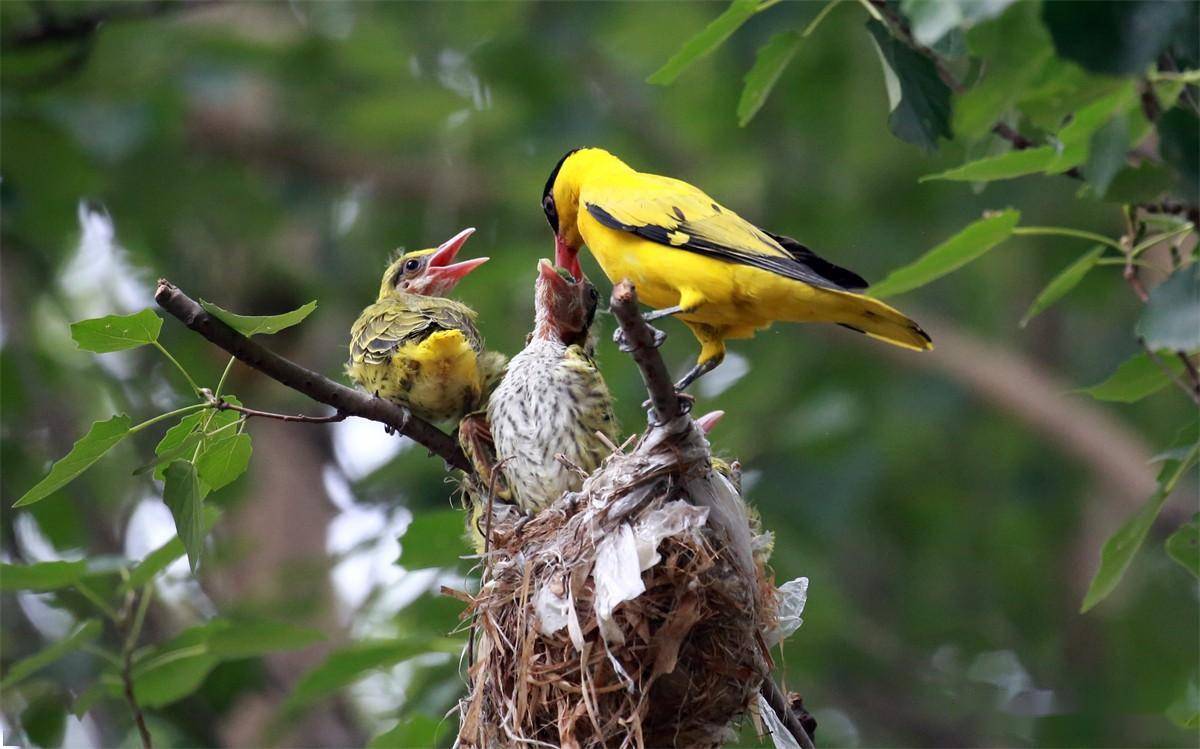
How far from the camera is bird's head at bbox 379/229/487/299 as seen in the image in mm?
5398

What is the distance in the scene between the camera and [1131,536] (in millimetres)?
3262

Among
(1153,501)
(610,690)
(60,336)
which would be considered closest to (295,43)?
(60,336)

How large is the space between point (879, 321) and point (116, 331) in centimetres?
198

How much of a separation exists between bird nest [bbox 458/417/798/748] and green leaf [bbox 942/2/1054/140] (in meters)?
1.04

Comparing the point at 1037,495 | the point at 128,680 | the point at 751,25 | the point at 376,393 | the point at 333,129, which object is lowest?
the point at 1037,495

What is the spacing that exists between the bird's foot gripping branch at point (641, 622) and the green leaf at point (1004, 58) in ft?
3.27

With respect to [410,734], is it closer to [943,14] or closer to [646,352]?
[646,352]

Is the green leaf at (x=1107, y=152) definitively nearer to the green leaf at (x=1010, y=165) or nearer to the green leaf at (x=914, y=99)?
the green leaf at (x=1010, y=165)

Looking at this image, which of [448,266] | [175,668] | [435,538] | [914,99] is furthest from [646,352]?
[448,266]

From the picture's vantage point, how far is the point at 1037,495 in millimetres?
9820

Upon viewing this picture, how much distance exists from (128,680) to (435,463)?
342 centimetres

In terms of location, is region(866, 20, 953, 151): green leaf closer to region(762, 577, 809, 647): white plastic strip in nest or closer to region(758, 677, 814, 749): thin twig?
region(762, 577, 809, 647): white plastic strip in nest

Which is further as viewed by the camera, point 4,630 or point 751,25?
point 751,25

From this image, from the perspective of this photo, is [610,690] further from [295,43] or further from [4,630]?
[295,43]
